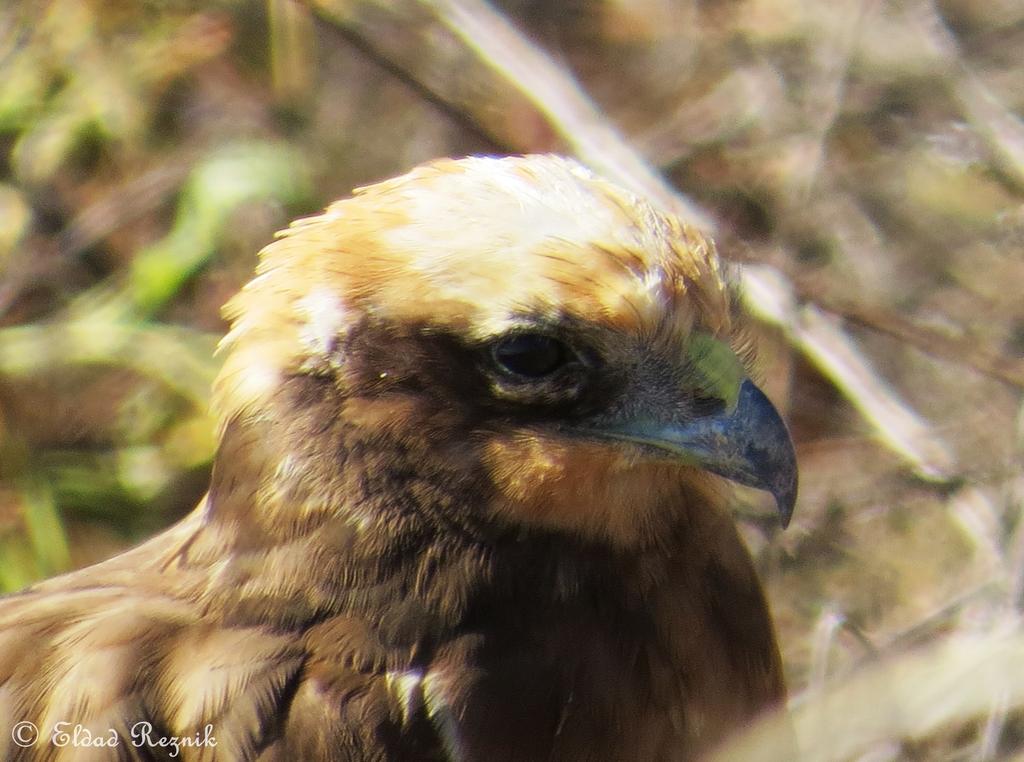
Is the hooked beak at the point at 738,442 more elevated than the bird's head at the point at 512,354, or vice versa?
the bird's head at the point at 512,354

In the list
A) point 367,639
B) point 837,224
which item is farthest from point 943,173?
point 367,639

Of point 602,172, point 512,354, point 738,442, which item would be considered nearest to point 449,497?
point 512,354

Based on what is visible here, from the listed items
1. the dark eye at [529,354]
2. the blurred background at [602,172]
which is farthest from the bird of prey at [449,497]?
the blurred background at [602,172]

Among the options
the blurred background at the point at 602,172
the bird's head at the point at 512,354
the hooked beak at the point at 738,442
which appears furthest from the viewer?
the blurred background at the point at 602,172

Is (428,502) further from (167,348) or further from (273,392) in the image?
(167,348)

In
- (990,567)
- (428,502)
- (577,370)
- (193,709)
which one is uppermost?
(577,370)

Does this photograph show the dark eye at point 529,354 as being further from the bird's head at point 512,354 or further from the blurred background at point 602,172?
the blurred background at point 602,172
